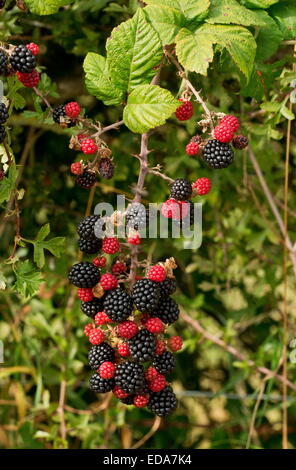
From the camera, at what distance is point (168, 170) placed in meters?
1.74

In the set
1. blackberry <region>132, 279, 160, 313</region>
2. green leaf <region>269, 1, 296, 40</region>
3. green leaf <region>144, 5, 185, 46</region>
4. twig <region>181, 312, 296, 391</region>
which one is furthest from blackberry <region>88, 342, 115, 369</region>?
twig <region>181, 312, 296, 391</region>

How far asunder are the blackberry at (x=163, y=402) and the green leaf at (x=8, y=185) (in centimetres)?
38

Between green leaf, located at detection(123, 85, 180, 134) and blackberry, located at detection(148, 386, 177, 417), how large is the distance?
1.28ft

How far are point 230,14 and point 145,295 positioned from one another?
0.44 m

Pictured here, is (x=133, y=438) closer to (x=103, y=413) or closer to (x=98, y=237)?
(x=103, y=413)

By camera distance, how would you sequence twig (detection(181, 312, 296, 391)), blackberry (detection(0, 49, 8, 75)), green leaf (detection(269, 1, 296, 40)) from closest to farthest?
blackberry (detection(0, 49, 8, 75)) < green leaf (detection(269, 1, 296, 40)) < twig (detection(181, 312, 296, 391))

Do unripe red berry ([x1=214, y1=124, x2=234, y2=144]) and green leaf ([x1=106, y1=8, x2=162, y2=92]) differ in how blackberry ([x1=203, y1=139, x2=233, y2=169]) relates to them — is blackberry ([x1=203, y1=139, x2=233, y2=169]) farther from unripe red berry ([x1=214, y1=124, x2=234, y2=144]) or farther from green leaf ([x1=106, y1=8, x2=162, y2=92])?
green leaf ([x1=106, y1=8, x2=162, y2=92])

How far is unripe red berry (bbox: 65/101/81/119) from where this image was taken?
1.06m

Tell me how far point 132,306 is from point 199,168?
0.89 meters

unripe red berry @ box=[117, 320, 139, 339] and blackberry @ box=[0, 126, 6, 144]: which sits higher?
blackberry @ box=[0, 126, 6, 144]

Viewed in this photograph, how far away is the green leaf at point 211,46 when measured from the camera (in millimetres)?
980

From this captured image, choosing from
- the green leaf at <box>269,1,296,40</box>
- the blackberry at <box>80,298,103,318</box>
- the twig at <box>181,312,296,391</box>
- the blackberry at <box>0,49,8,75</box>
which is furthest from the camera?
the twig at <box>181,312,296,391</box>

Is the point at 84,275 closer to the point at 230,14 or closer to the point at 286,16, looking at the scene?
A: the point at 230,14

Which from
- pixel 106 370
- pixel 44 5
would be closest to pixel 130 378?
pixel 106 370
